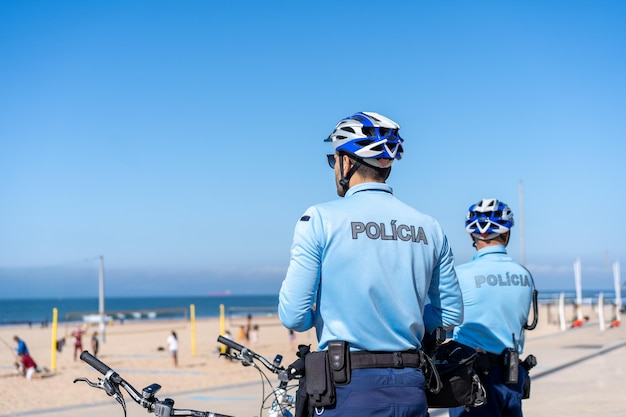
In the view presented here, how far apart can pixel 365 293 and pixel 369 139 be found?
24.6 inches

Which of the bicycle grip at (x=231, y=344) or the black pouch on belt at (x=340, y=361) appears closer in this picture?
the black pouch on belt at (x=340, y=361)

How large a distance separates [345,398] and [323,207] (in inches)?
27.6

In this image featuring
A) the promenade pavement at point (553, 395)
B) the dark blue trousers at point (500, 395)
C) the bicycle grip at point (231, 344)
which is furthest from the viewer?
the promenade pavement at point (553, 395)

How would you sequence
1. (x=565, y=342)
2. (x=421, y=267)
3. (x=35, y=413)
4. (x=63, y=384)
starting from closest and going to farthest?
(x=421, y=267) < (x=35, y=413) < (x=63, y=384) < (x=565, y=342)

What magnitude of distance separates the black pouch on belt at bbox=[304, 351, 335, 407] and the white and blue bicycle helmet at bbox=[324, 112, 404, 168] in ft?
2.60

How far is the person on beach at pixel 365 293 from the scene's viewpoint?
2.96 m

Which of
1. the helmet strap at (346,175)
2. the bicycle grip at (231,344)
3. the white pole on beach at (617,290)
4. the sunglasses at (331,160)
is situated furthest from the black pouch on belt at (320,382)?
the white pole on beach at (617,290)

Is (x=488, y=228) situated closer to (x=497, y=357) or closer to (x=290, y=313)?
(x=497, y=357)

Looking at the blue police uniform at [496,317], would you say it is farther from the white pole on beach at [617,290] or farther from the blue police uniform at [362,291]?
the white pole on beach at [617,290]

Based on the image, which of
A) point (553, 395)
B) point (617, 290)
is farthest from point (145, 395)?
point (617, 290)

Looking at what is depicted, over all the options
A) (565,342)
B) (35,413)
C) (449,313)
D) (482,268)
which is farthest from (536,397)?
(565,342)

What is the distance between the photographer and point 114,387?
11.8ft

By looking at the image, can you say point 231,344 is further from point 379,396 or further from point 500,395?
point 379,396

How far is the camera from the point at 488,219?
494 centimetres
